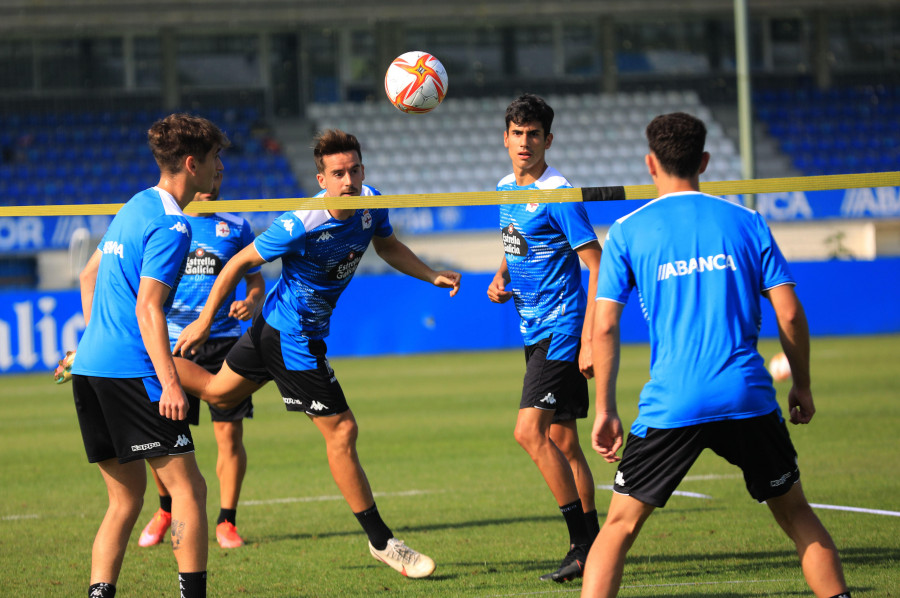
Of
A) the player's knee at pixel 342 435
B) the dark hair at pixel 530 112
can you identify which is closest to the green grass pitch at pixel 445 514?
the player's knee at pixel 342 435

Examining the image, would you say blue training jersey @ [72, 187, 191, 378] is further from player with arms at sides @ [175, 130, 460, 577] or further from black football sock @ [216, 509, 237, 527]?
black football sock @ [216, 509, 237, 527]

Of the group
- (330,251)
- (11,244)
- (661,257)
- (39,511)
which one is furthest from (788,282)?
(11,244)

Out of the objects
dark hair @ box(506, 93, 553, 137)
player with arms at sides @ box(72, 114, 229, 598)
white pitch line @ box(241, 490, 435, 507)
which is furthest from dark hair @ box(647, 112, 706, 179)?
white pitch line @ box(241, 490, 435, 507)

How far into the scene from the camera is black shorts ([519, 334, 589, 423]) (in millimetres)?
5613

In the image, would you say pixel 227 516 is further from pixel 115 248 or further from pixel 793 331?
pixel 793 331

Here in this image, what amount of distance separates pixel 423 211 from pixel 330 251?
19992 millimetres

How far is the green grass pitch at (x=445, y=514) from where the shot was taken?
531cm

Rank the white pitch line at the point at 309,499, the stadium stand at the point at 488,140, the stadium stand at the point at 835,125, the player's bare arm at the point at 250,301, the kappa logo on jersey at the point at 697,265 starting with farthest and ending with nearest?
the stadium stand at the point at 835,125, the stadium stand at the point at 488,140, the white pitch line at the point at 309,499, the player's bare arm at the point at 250,301, the kappa logo on jersey at the point at 697,265

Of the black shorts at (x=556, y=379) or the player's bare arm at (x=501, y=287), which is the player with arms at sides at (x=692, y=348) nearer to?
the black shorts at (x=556, y=379)

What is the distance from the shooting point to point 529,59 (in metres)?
33.4

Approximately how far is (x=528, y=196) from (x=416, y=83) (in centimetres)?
164

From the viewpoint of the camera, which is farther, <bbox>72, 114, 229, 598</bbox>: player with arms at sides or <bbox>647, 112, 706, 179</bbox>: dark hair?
<bbox>72, 114, 229, 598</bbox>: player with arms at sides

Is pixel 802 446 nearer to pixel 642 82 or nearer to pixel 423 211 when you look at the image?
pixel 423 211

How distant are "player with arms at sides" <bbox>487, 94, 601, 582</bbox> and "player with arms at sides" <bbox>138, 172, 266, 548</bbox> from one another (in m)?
1.87
